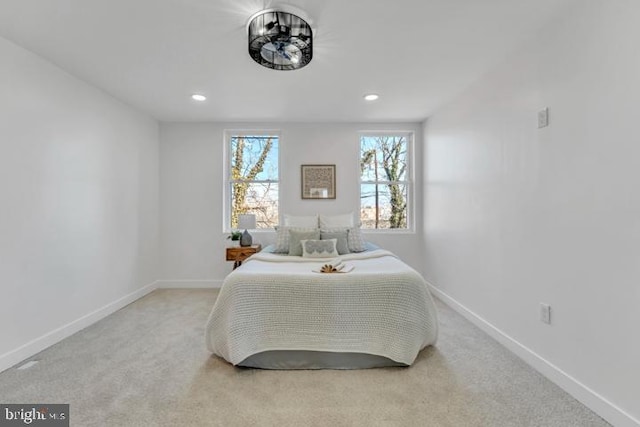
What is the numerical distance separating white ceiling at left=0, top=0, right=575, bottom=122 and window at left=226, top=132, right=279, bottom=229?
94cm

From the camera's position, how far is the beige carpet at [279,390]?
5.16 ft

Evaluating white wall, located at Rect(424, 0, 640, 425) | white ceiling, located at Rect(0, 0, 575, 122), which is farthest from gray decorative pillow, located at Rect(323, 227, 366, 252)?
white ceiling, located at Rect(0, 0, 575, 122)

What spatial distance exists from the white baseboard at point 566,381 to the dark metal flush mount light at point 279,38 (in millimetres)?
2566

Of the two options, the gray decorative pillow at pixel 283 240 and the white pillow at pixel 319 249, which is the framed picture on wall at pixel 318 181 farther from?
the white pillow at pixel 319 249

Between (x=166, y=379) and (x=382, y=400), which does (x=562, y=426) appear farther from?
(x=166, y=379)

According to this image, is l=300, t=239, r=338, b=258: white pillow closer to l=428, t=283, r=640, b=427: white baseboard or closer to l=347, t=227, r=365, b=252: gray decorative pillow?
l=347, t=227, r=365, b=252: gray decorative pillow

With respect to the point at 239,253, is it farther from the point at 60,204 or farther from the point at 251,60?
the point at 251,60

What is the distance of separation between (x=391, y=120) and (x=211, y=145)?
249 cm

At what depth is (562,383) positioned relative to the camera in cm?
182

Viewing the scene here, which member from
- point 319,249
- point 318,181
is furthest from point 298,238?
point 318,181

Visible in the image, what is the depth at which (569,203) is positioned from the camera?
5.88 ft

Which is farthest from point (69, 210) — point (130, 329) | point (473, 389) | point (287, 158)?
point (473, 389)

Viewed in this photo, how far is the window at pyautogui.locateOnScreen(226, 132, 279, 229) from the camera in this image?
4301mm

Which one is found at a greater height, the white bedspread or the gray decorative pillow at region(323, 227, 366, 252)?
the gray decorative pillow at region(323, 227, 366, 252)
